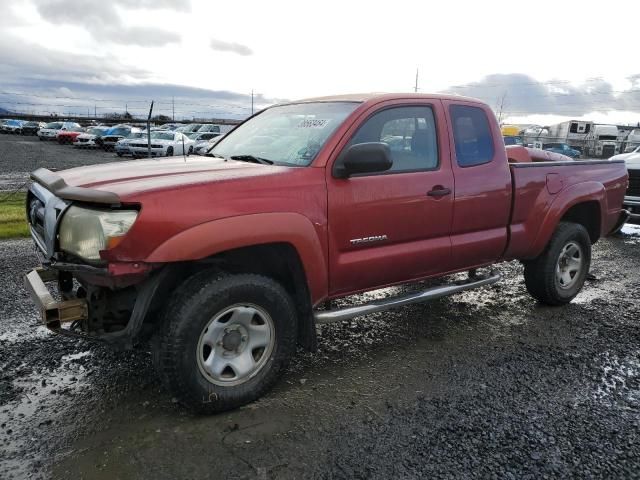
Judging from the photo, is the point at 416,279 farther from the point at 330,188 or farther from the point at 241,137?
the point at 241,137

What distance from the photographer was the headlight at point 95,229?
109 inches

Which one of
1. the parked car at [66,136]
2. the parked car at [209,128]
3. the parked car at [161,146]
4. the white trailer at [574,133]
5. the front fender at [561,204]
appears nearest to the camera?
the front fender at [561,204]

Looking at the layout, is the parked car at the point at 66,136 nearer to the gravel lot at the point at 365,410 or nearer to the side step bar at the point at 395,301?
the gravel lot at the point at 365,410

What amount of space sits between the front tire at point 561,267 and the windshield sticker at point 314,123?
2619mm

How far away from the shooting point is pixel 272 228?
123 inches

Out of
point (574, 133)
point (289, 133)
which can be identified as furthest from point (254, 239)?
point (574, 133)

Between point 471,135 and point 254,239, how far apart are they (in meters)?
2.27

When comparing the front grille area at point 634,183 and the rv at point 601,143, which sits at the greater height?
the rv at point 601,143

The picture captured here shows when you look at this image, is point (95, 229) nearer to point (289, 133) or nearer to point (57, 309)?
point (57, 309)

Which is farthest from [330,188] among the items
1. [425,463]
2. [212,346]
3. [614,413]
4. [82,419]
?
[614,413]

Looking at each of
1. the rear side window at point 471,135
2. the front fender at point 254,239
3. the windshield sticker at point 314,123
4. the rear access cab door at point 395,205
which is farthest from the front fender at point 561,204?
the front fender at point 254,239

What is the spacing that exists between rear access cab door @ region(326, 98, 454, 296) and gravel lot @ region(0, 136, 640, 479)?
709 millimetres

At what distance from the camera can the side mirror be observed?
333 cm

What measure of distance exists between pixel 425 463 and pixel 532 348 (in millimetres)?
1948
